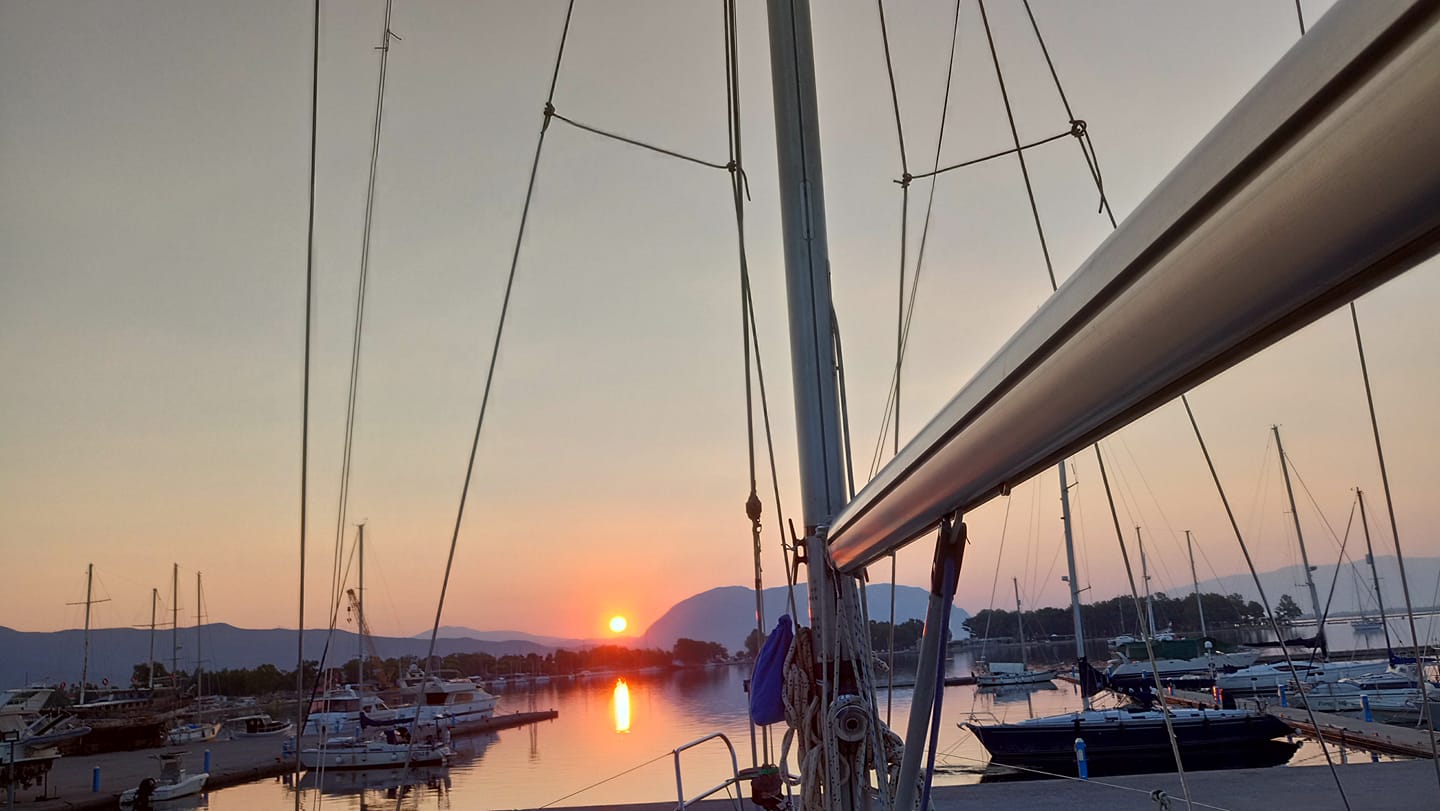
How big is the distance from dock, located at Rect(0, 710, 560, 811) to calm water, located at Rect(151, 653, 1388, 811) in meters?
0.70

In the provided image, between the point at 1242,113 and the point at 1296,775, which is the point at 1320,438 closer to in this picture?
the point at 1242,113

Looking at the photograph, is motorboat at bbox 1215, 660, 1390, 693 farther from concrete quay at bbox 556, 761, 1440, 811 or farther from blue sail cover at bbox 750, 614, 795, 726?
blue sail cover at bbox 750, 614, 795, 726

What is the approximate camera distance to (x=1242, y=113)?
43cm

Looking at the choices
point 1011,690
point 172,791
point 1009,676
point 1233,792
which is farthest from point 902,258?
point 1011,690

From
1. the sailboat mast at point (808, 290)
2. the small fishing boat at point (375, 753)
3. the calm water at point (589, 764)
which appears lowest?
the calm water at point (589, 764)

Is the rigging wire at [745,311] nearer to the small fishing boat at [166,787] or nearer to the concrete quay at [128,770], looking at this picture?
the small fishing boat at [166,787]

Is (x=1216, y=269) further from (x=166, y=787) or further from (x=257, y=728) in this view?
(x=257, y=728)

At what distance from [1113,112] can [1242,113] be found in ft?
13.0

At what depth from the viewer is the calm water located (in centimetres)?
1969

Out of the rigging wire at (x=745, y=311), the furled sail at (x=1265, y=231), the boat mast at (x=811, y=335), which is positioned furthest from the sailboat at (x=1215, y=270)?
the rigging wire at (x=745, y=311)

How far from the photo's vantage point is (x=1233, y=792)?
6.88m

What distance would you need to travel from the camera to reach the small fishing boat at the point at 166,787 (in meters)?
17.2

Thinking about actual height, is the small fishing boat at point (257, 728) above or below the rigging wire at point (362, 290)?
below

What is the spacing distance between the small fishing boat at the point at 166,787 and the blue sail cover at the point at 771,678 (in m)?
18.6
